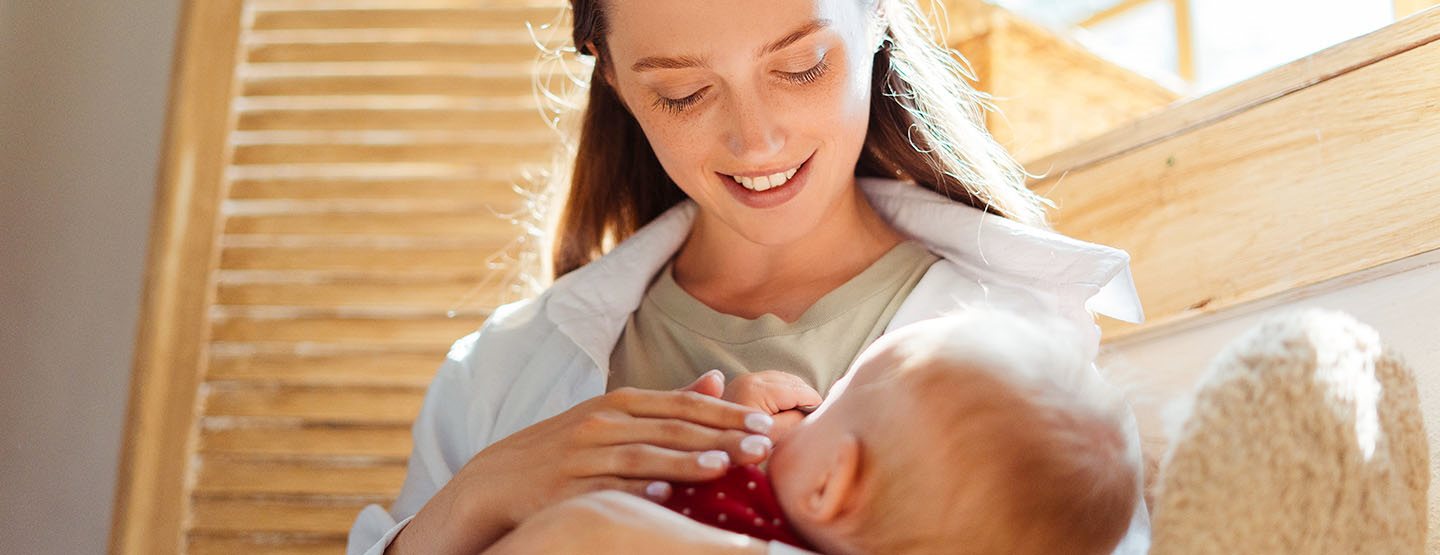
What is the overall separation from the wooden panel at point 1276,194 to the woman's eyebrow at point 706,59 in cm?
54

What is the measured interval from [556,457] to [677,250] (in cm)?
57

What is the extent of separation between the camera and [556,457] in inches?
44.1

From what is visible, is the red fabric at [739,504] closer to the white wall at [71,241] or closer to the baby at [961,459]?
the baby at [961,459]

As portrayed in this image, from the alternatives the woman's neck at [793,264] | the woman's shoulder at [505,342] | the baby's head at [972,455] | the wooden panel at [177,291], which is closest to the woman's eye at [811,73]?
the woman's neck at [793,264]

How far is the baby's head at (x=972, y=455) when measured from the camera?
91 cm

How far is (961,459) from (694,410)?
0.87 feet

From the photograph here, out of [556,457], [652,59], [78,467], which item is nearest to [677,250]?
[652,59]

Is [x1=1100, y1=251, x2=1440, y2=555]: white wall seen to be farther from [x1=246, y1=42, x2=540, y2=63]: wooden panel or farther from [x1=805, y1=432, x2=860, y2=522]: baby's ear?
[x1=246, y1=42, x2=540, y2=63]: wooden panel

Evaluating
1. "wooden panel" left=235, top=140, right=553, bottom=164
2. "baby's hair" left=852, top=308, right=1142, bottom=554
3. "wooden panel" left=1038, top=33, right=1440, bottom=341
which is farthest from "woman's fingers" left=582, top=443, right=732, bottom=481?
"wooden panel" left=235, top=140, right=553, bottom=164

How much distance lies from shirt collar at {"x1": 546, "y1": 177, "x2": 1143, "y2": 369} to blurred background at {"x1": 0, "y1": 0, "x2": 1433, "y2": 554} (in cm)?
57

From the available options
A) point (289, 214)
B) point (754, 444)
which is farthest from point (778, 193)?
point (289, 214)

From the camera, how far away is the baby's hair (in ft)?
2.99

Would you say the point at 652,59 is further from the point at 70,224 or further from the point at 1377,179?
the point at 70,224

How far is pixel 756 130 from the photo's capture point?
1.26 meters
